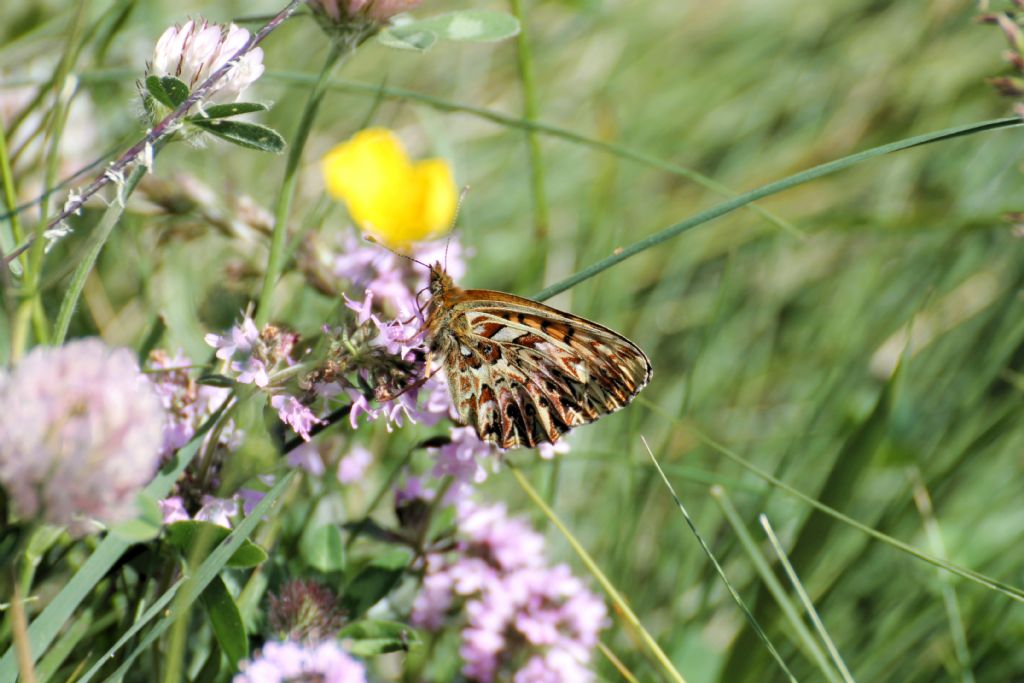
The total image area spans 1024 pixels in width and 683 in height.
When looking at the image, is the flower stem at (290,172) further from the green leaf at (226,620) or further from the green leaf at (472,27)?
the green leaf at (226,620)

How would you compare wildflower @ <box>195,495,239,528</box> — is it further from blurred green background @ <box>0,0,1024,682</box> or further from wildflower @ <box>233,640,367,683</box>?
blurred green background @ <box>0,0,1024,682</box>

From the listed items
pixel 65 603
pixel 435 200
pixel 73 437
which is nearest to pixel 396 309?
pixel 65 603

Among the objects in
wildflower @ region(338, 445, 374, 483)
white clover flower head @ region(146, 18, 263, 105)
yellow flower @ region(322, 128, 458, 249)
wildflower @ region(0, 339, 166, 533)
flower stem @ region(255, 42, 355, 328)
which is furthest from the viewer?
yellow flower @ region(322, 128, 458, 249)

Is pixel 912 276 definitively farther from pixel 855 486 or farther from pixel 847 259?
pixel 855 486

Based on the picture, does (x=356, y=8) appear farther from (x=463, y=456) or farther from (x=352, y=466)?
(x=352, y=466)

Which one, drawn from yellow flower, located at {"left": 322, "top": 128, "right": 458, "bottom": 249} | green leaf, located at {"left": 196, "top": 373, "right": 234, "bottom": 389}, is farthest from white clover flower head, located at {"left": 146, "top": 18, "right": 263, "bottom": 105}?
yellow flower, located at {"left": 322, "top": 128, "right": 458, "bottom": 249}

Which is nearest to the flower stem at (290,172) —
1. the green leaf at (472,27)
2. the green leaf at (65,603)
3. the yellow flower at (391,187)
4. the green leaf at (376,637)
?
the green leaf at (472,27)
